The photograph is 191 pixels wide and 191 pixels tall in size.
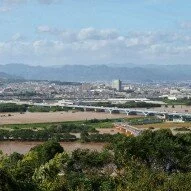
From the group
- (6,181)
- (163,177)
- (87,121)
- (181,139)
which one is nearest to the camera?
(6,181)

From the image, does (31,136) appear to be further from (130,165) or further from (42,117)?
(130,165)

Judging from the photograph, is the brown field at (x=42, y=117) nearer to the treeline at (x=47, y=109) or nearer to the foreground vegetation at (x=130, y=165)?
the treeline at (x=47, y=109)

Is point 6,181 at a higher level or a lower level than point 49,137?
higher

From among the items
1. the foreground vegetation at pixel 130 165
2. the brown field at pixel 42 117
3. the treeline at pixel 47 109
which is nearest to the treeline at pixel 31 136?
the brown field at pixel 42 117

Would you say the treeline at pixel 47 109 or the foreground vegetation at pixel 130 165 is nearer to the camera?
the foreground vegetation at pixel 130 165

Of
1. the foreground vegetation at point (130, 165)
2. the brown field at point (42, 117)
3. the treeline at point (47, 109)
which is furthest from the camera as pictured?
the treeline at point (47, 109)

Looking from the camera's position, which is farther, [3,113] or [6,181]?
[3,113]

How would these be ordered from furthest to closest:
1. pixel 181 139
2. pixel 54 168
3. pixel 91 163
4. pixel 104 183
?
pixel 181 139, pixel 91 163, pixel 104 183, pixel 54 168

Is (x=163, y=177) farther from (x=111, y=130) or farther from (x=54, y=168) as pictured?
(x=111, y=130)

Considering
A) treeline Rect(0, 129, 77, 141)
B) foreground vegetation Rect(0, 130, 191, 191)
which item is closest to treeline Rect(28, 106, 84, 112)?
treeline Rect(0, 129, 77, 141)

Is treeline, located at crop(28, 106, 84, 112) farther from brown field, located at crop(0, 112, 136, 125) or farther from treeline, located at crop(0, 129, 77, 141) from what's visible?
treeline, located at crop(0, 129, 77, 141)

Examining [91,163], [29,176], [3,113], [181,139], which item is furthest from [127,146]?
[3,113]
